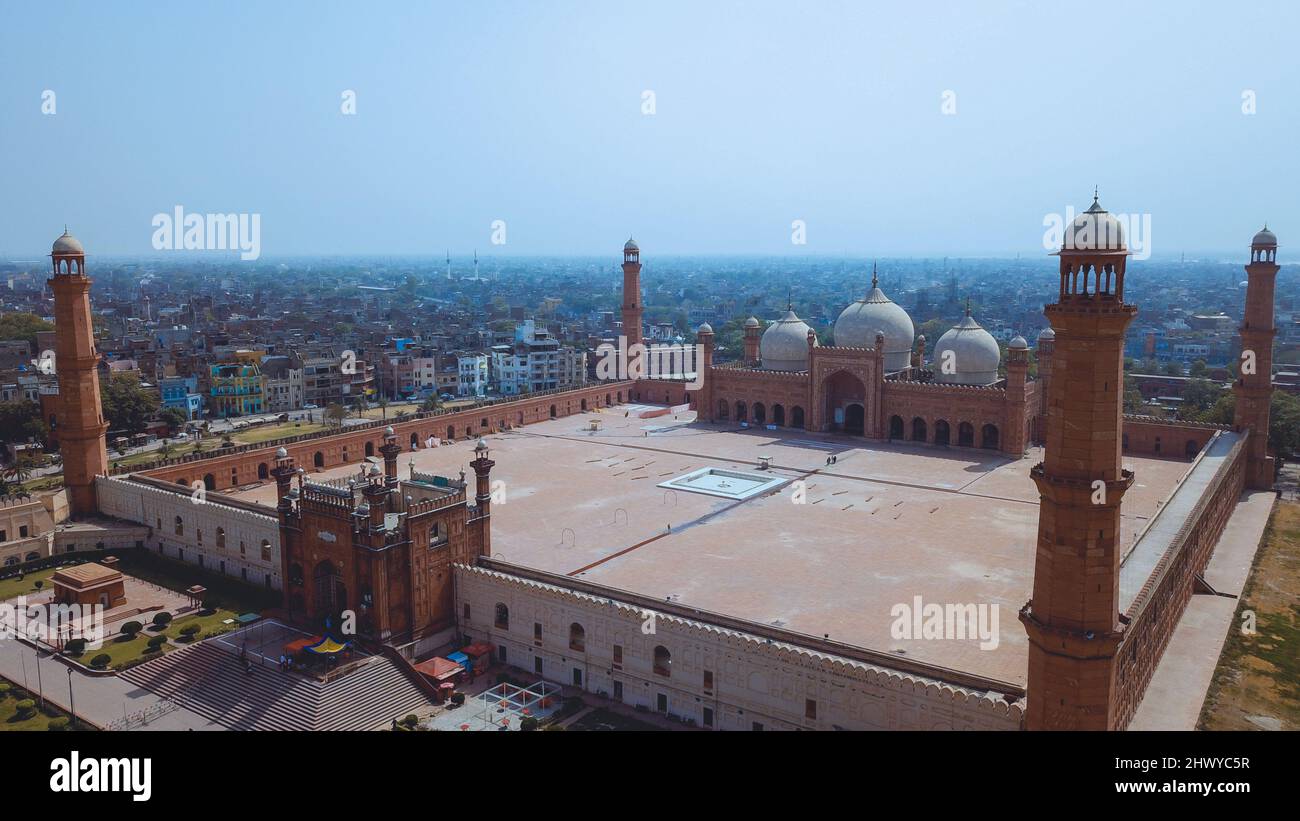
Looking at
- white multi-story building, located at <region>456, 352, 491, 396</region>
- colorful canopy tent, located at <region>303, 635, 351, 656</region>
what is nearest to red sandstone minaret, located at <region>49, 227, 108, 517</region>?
colorful canopy tent, located at <region>303, 635, 351, 656</region>

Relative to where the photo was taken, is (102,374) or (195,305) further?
(195,305)

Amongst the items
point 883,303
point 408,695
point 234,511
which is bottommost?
point 408,695

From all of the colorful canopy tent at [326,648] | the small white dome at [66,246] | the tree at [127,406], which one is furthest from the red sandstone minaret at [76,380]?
the colorful canopy tent at [326,648]

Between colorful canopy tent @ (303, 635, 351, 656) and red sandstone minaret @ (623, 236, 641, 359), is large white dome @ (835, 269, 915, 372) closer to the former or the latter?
red sandstone minaret @ (623, 236, 641, 359)

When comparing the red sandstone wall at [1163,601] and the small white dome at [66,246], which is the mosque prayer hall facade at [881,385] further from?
the small white dome at [66,246]

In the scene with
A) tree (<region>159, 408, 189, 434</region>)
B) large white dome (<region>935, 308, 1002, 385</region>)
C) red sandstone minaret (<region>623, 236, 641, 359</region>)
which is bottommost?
tree (<region>159, 408, 189, 434</region>)

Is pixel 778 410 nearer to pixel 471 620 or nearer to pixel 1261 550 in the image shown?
pixel 1261 550
